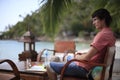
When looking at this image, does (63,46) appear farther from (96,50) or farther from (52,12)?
(96,50)

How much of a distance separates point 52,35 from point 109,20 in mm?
2139

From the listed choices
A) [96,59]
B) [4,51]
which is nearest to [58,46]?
[4,51]

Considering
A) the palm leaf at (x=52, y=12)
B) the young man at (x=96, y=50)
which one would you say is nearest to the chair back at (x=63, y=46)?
the palm leaf at (x=52, y=12)

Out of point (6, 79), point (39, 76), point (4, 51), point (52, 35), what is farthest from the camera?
point (4, 51)

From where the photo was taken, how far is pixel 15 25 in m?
5.65

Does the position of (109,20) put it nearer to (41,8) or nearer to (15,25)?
(41,8)

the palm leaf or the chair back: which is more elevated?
the palm leaf

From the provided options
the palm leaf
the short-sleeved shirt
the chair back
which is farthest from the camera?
the chair back

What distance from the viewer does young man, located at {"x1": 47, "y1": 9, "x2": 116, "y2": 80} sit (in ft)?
8.19

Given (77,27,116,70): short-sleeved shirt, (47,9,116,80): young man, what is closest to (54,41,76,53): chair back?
(47,9,116,80): young man

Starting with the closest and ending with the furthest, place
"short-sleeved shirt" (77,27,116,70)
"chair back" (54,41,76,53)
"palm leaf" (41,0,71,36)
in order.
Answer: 1. "short-sleeved shirt" (77,27,116,70)
2. "palm leaf" (41,0,71,36)
3. "chair back" (54,41,76,53)

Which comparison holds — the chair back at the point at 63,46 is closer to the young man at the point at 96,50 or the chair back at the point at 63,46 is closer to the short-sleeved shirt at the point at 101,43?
the young man at the point at 96,50

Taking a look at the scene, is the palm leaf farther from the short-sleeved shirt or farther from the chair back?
the short-sleeved shirt

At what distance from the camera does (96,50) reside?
2500 mm
